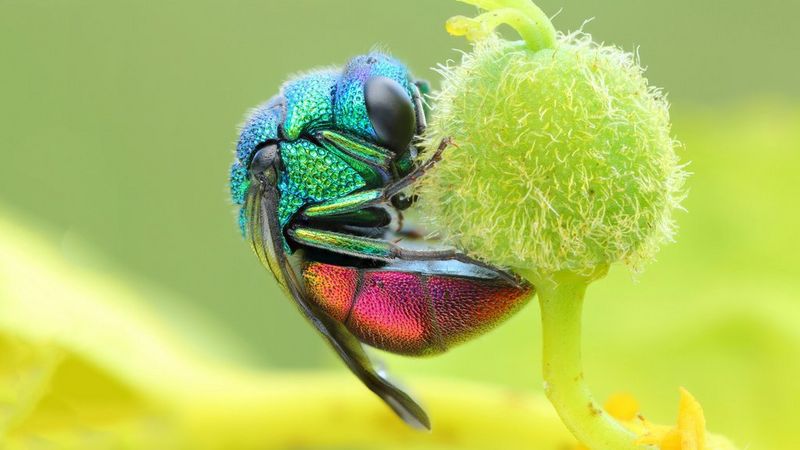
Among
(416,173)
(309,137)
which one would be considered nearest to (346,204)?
(309,137)

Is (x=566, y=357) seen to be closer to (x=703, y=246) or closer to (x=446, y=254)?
(x=446, y=254)

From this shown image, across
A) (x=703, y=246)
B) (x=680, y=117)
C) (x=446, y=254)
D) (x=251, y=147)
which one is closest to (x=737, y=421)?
(x=703, y=246)

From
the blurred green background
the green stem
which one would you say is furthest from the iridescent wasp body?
the blurred green background

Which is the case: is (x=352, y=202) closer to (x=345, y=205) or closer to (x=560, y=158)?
(x=345, y=205)

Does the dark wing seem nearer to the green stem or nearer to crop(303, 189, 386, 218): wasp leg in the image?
crop(303, 189, 386, 218): wasp leg

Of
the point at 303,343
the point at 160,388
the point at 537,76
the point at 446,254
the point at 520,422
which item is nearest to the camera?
the point at 537,76
